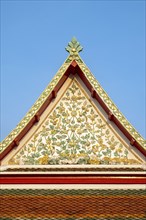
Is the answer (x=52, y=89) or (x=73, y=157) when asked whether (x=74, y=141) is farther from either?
(x=52, y=89)

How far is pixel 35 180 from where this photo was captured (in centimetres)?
589

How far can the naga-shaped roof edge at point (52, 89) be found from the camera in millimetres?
A: 6602

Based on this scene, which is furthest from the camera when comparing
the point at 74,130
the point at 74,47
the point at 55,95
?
the point at 74,47

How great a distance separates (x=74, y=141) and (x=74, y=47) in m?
1.88

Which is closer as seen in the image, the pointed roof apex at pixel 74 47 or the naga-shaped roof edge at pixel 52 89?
the naga-shaped roof edge at pixel 52 89

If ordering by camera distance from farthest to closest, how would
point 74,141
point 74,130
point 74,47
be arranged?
point 74,47, point 74,130, point 74,141

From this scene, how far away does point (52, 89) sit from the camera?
698cm

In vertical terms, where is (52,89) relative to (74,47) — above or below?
below

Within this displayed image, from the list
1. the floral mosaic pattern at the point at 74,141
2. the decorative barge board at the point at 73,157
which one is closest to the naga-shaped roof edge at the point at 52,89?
the decorative barge board at the point at 73,157

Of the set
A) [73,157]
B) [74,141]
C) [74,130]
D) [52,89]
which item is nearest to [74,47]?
[52,89]

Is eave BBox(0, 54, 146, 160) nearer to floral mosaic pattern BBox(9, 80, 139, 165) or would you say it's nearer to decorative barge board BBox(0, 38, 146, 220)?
decorative barge board BBox(0, 38, 146, 220)

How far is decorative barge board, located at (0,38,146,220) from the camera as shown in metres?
5.20

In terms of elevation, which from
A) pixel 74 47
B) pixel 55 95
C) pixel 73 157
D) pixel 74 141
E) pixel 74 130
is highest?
pixel 74 47

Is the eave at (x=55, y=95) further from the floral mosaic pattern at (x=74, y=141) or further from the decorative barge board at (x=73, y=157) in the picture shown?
the floral mosaic pattern at (x=74, y=141)
